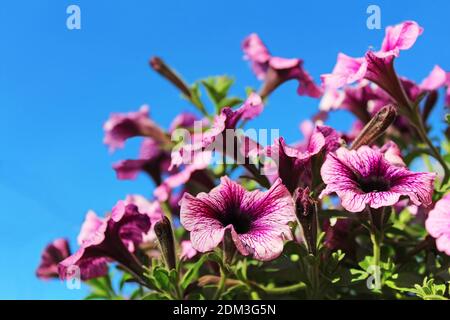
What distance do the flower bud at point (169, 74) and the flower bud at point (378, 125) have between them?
778 millimetres

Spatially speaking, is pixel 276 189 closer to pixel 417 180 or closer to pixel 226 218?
pixel 226 218

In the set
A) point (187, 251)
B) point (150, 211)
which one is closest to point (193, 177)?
point (150, 211)

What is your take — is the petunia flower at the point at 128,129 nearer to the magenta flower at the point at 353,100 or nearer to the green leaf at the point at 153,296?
the magenta flower at the point at 353,100

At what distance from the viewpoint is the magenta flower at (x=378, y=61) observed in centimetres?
156

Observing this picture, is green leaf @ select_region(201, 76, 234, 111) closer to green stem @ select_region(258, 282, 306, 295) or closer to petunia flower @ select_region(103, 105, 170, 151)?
petunia flower @ select_region(103, 105, 170, 151)

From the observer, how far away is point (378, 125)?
4.93 feet

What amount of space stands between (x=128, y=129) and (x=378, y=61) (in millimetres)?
1031

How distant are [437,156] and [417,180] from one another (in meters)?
0.39

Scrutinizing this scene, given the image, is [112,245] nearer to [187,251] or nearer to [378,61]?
[187,251]

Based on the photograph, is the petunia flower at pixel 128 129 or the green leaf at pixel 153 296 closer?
the green leaf at pixel 153 296

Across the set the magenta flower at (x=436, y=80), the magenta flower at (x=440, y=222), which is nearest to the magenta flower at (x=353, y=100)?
the magenta flower at (x=436, y=80)

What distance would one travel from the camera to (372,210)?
1425 mm

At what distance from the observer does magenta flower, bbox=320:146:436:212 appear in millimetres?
1309

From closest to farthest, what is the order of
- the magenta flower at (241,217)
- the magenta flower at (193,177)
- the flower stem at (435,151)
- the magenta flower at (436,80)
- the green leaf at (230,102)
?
the magenta flower at (241,217) < the flower stem at (435,151) < the magenta flower at (193,177) < the magenta flower at (436,80) < the green leaf at (230,102)
